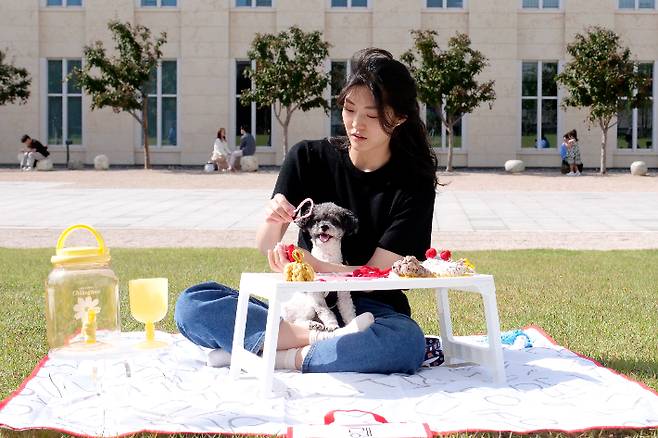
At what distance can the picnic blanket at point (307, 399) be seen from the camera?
367 cm

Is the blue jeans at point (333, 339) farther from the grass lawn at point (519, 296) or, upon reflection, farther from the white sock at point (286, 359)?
the grass lawn at point (519, 296)

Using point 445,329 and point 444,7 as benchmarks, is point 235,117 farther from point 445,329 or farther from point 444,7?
point 445,329

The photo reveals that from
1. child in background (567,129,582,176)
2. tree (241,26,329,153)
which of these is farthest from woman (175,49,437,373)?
child in background (567,129,582,176)

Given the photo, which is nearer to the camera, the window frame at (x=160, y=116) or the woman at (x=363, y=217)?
the woman at (x=363, y=217)

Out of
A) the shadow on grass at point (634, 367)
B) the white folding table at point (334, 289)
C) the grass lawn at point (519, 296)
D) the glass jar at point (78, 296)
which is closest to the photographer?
the glass jar at point (78, 296)

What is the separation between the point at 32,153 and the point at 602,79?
17367mm

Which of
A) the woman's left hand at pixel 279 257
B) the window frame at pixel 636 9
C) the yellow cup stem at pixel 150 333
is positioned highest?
the window frame at pixel 636 9

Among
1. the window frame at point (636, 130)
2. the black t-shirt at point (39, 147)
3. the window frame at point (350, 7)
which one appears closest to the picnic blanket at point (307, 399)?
the black t-shirt at point (39, 147)

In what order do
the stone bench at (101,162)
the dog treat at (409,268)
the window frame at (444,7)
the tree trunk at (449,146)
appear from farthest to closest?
the window frame at (444,7), the stone bench at (101,162), the tree trunk at (449,146), the dog treat at (409,268)

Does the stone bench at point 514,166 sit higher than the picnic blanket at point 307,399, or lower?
higher

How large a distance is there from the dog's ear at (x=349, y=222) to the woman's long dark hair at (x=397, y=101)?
0.43m

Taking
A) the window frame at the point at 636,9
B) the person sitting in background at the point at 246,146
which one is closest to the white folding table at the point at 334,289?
the person sitting in background at the point at 246,146

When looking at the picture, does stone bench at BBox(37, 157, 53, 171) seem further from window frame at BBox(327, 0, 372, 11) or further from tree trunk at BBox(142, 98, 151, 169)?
window frame at BBox(327, 0, 372, 11)

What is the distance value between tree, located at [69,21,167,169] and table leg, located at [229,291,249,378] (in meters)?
26.0
